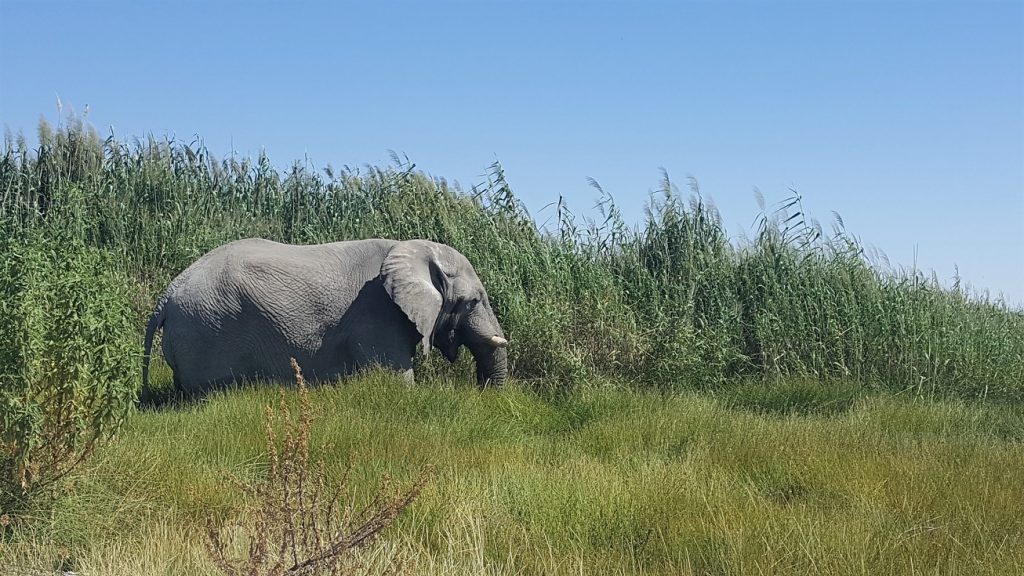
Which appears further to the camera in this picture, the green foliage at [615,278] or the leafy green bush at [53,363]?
the green foliage at [615,278]

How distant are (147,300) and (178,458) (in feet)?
16.0

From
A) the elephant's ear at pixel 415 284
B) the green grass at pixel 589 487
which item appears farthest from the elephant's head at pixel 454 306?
the green grass at pixel 589 487

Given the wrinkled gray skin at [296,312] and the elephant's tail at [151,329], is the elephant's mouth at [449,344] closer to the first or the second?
the wrinkled gray skin at [296,312]

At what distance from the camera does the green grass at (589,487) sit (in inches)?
148

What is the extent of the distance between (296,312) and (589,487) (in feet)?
11.5

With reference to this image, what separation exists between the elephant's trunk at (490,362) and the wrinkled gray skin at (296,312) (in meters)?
0.14

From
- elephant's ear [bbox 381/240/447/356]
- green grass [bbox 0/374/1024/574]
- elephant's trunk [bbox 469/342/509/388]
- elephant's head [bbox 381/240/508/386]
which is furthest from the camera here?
elephant's trunk [bbox 469/342/509/388]

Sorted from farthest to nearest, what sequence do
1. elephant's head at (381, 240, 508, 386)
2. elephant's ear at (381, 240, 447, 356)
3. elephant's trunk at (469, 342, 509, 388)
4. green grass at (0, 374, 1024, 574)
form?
elephant's trunk at (469, 342, 509, 388), elephant's head at (381, 240, 508, 386), elephant's ear at (381, 240, 447, 356), green grass at (0, 374, 1024, 574)

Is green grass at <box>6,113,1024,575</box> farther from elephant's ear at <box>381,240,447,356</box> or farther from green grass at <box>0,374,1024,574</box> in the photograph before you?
elephant's ear at <box>381,240,447,356</box>

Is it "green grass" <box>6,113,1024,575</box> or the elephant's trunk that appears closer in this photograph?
"green grass" <box>6,113,1024,575</box>

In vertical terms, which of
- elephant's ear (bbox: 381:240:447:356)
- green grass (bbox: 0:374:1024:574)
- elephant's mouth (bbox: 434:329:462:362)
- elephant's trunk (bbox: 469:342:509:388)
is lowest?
green grass (bbox: 0:374:1024:574)

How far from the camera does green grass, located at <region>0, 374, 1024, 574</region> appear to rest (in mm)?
3764

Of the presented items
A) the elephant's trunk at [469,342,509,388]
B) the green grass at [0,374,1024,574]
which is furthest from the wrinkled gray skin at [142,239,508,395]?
the green grass at [0,374,1024,574]

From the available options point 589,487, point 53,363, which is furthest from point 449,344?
point 53,363
